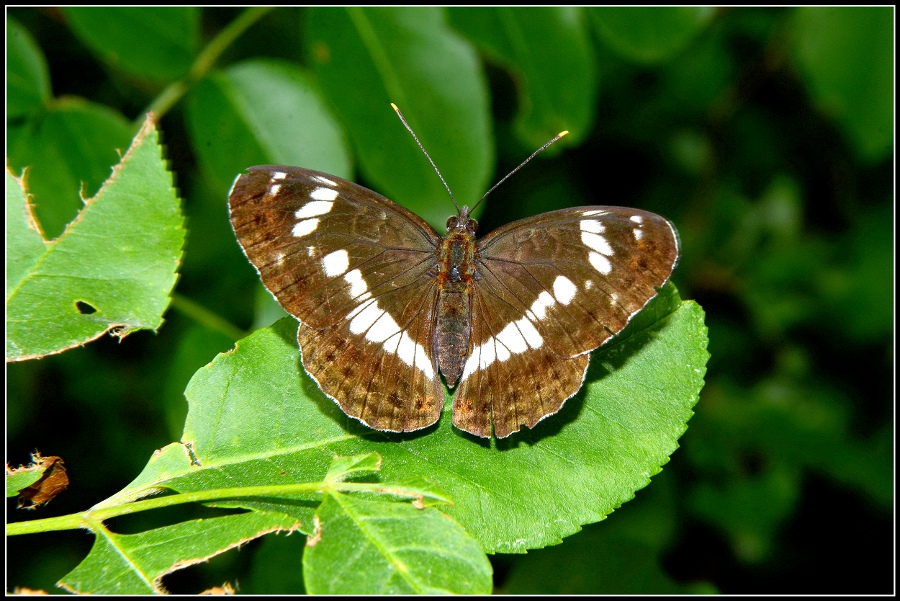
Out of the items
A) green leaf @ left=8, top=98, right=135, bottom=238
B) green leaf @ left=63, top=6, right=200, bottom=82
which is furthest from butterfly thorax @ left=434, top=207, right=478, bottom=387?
green leaf @ left=63, top=6, right=200, bottom=82

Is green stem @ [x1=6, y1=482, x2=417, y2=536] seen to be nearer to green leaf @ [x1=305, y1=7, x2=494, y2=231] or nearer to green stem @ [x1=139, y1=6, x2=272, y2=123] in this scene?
green leaf @ [x1=305, y1=7, x2=494, y2=231]

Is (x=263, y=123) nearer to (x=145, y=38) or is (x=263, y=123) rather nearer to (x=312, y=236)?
(x=145, y=38)

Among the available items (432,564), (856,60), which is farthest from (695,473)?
(432,564)

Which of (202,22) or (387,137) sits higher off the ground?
(202,22)

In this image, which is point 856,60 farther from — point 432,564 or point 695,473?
point 432,564

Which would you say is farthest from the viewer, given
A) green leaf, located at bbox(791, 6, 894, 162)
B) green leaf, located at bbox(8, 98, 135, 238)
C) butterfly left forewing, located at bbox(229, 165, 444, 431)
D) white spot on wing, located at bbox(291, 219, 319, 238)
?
green leaf, located at bbox(791, 6, 894, 162)
